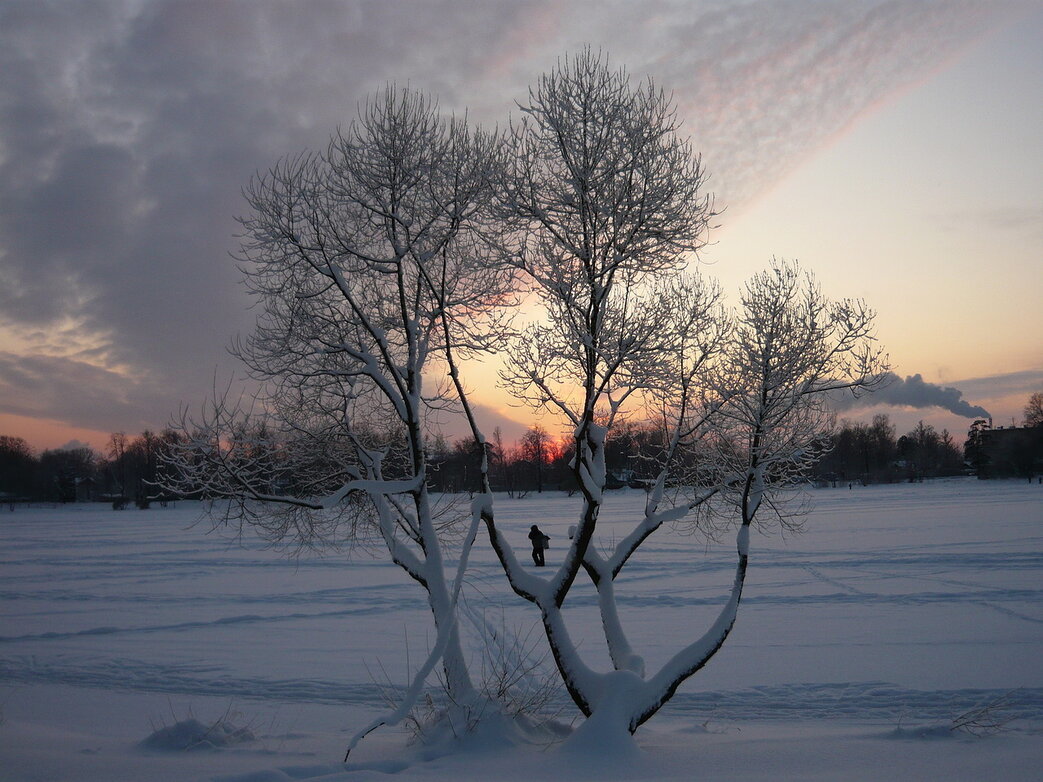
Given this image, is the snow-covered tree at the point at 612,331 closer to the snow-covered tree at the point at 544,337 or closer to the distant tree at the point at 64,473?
the snow-covered tree at the point at 544,337

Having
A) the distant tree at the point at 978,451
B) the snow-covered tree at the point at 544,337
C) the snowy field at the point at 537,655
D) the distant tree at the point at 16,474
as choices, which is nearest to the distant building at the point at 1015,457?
the distant tree at the point at 978,451

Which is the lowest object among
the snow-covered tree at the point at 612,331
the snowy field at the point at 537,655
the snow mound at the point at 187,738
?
the snowy field at the point at 537,655

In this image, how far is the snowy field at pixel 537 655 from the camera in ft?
26.6

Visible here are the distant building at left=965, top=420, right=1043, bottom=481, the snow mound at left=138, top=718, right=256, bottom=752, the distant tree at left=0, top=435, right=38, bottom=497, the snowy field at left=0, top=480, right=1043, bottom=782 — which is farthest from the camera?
the distant tree at left=0, top=435, right=38, bottom=497

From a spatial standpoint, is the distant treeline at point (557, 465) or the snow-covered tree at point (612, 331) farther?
the distant treeline at point (557, 465)

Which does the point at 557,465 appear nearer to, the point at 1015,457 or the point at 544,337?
the point at 1015,457

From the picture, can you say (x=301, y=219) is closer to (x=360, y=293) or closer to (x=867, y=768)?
(x=360, y=293)

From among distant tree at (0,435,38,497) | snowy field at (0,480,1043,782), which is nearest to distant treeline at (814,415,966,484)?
A: snowy field at (0,480,1043,782)

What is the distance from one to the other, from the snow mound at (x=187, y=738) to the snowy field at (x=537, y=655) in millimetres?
112

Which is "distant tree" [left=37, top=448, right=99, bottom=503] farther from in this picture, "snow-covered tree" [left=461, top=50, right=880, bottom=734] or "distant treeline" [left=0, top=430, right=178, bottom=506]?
"snow-covered tree" [left=461, top=50, right=880, bottom=734]

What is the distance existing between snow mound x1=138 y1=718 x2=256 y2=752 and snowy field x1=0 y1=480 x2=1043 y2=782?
112mm

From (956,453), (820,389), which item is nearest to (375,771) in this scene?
(820,389)

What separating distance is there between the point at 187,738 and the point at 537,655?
7335mm

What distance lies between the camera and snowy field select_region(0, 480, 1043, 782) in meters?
8.09
